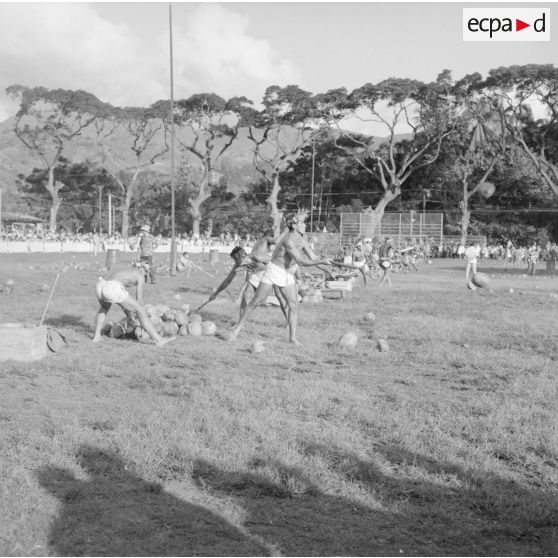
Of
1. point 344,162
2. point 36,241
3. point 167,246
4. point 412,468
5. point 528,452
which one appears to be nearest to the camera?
point 412,468

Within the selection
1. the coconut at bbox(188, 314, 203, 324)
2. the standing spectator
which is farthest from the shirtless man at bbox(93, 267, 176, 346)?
the standing spectator

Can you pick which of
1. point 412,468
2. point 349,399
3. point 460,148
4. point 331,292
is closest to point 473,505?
point 412,468

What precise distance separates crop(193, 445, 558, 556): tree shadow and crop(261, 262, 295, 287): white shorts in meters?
5.17

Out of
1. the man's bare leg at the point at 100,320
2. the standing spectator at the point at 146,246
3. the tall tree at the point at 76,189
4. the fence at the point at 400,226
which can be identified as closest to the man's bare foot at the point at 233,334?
the man's bare leg at the point at 100,320

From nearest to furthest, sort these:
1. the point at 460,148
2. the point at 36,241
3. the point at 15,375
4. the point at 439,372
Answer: the point at 15,375, the point at 439,372, the point at 36,241, the point at 460,148

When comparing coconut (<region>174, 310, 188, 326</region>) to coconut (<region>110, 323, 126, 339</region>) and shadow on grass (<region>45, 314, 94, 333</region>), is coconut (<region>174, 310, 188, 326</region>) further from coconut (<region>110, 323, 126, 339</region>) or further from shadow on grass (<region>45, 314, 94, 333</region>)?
shadow on grass (<region>45, 314, 94, 333</region>)

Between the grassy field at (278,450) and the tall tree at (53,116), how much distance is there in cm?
5203

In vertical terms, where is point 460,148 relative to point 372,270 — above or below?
above

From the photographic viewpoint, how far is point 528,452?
5.06 metres

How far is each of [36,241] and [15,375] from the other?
40.6 meters

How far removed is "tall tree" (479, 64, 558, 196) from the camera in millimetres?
46188

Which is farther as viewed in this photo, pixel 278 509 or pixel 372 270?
pixel 372 270

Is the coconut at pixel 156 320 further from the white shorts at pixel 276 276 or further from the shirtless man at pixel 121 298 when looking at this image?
the white shorts at pixel 276 276

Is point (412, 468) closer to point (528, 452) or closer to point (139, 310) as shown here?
point (528, 452)
